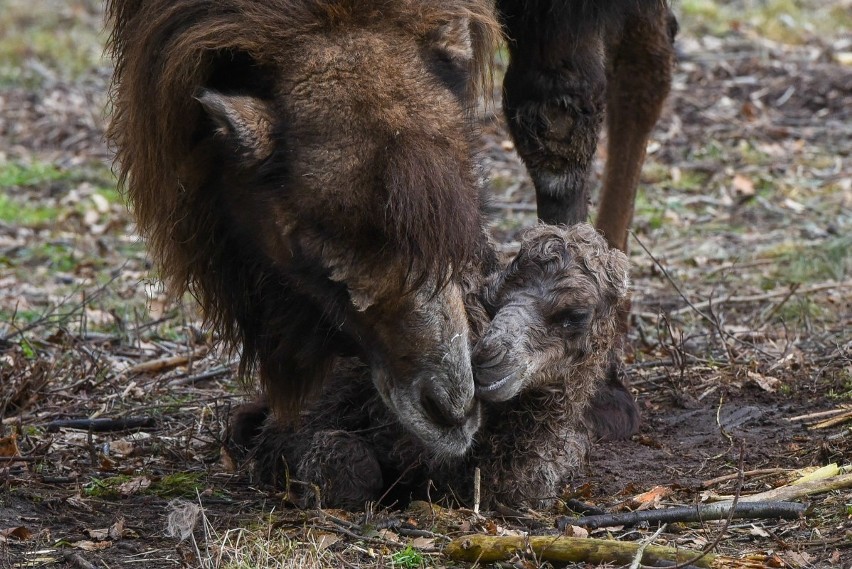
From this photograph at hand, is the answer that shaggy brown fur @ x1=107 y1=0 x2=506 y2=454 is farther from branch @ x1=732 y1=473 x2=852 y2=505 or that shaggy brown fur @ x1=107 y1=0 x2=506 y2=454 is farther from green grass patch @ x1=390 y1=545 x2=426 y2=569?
branch @ x1=732 y1=473 x2=852 y2=505

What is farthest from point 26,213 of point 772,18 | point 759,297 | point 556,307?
point 772,18

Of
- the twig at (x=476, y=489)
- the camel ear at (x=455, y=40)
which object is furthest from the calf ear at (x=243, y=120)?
the twig at (x=476, y=489)

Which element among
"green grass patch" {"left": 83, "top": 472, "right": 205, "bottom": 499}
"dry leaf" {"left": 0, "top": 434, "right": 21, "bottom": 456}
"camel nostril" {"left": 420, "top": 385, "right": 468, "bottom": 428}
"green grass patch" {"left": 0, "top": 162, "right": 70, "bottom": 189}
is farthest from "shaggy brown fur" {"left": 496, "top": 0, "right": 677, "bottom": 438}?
"green grass patch" {"left": 0, "top": 162, "right": 70, "bottom": 189}

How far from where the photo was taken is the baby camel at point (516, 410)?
14.2ft

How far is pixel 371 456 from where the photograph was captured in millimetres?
4406

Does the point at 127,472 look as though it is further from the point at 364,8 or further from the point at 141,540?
the point at 364,8

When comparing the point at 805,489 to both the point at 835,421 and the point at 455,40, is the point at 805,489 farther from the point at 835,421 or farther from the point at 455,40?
the point at 455,40

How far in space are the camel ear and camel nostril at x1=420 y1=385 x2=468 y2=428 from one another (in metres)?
1.07

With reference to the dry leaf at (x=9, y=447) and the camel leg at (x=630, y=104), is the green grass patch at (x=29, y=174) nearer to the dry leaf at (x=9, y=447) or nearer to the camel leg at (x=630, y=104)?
the camel leg at (x=630, y=104)

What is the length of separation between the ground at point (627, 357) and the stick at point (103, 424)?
0.03 meters

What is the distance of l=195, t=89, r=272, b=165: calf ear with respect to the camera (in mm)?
3723

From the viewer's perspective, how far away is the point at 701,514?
4.00m

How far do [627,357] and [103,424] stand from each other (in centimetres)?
268

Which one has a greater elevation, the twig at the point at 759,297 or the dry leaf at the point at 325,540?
the dry leaf at the point at 325,540
